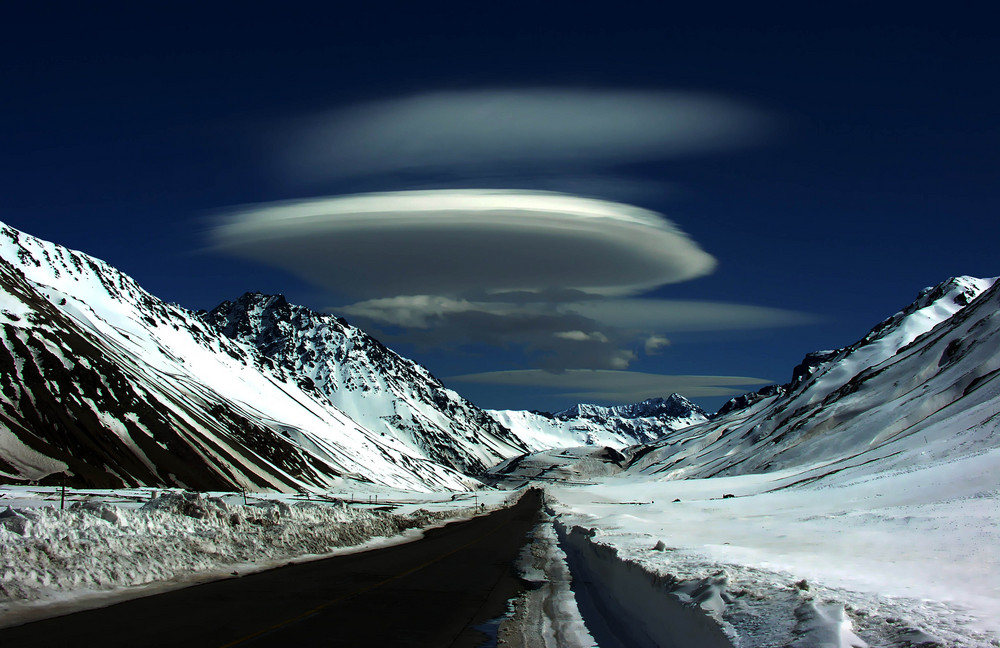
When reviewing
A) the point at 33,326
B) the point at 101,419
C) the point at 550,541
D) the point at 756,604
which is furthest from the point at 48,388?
the point at 756,604

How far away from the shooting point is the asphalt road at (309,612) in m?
13.2

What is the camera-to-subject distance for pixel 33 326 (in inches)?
6905

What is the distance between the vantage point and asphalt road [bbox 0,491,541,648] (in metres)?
13.2

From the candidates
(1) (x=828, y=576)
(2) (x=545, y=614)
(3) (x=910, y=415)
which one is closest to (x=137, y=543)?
(2) (x=545, y=614)

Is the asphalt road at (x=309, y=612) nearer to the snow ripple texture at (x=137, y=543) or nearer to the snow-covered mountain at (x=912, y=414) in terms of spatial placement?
the snow ripple texture at (x=137, y=543)

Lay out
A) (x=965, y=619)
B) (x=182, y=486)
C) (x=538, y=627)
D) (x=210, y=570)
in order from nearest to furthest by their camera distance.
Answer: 1. (x=965, y=619)
2. (x=538, y=627)
3. (x=210, y=570)
4. (x=182, y=486)

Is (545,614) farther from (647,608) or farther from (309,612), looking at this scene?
(309,612)

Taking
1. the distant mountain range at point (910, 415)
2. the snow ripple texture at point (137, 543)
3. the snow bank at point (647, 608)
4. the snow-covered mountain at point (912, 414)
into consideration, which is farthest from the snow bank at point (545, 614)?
the snow-covered mountain at point (912, 414)

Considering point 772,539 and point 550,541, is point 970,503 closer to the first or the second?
point 772,539

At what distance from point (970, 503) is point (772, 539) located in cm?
1105

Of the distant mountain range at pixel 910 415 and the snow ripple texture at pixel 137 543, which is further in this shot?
the distant mountain range at pixel 910 415

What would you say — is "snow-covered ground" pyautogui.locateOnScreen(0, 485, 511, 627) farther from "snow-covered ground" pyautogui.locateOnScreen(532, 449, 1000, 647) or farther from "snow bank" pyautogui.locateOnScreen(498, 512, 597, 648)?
"snow-covered ground" pyautogui.locateOnScreen(532, 449, 1000, 647)

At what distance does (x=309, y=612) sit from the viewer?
637 inches

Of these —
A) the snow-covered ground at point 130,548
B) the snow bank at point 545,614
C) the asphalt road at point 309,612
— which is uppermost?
the snow-covered ground at point 130,548
